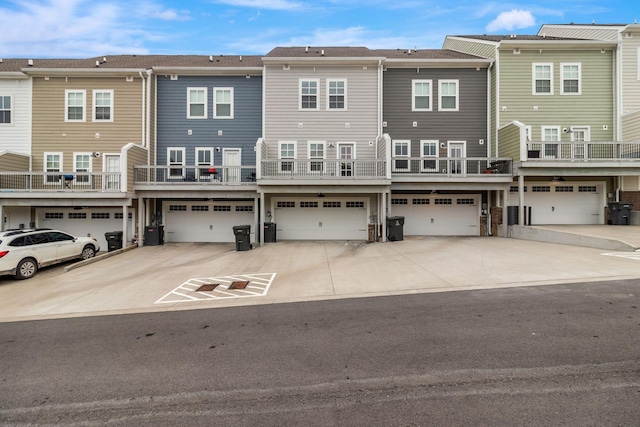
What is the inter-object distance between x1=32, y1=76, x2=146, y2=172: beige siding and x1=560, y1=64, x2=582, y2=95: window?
22.3 metres

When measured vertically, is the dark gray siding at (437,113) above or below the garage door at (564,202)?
above

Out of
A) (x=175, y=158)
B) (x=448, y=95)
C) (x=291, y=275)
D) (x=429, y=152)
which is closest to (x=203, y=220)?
(x=175, y=158)

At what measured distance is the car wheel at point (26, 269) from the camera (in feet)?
32.3

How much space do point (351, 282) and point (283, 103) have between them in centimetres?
1178

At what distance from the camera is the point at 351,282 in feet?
26.2

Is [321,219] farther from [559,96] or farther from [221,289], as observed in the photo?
[559,96]

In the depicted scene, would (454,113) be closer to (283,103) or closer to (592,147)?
(592,147)

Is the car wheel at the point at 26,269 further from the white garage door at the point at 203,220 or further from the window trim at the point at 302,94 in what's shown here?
the window trim at the point at 302,94

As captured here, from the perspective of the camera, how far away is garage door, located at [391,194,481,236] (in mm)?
16703

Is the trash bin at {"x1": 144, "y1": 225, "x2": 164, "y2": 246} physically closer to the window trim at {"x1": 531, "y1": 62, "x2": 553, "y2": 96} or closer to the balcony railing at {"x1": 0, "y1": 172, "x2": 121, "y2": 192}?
the balcony railing at {"x1": 0, "y1": 172, "x2": 121, "y2": 192}

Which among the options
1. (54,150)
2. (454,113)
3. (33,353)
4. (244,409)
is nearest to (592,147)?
(454,113)

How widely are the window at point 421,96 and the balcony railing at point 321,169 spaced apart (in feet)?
14.1

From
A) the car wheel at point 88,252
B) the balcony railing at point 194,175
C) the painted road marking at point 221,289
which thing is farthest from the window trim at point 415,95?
the car wheel at point 88,252

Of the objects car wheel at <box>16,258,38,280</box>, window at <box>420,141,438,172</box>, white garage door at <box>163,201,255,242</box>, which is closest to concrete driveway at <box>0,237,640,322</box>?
car wheel at <box>16,258,38,280</box>
